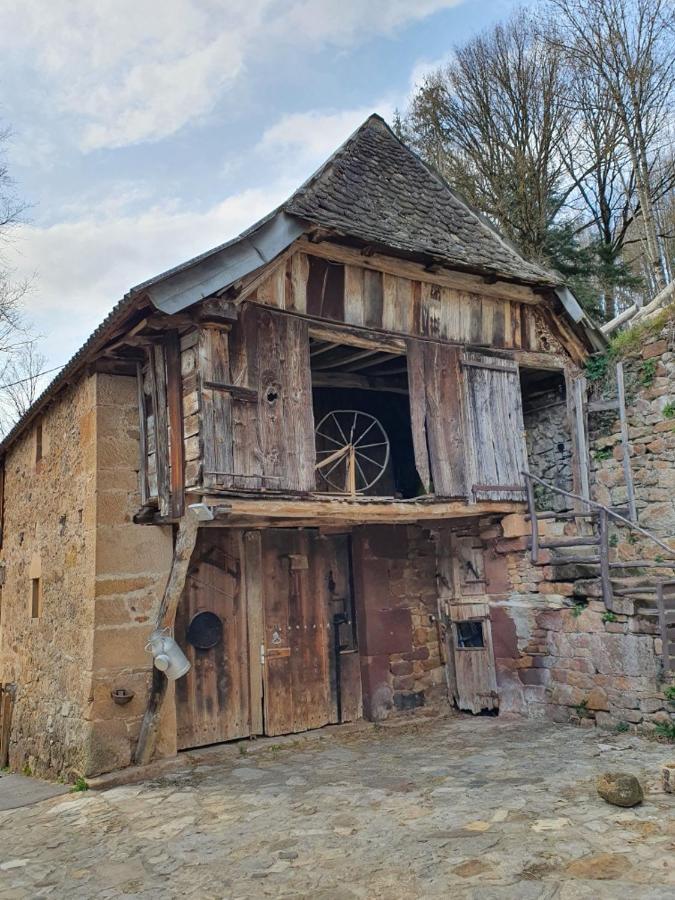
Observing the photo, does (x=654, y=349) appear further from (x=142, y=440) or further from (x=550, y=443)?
(x=142, y=440)

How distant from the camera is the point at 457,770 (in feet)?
19.9

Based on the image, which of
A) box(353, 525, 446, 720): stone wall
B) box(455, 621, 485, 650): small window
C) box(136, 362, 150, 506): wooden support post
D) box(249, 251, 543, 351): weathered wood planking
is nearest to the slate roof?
box(249, 251, 543, 351): weathered wood planking

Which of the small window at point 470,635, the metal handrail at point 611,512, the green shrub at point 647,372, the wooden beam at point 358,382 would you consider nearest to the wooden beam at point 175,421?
the wooden beam at point 358,382

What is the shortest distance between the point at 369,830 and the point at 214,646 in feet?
10.7

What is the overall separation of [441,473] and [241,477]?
238cm

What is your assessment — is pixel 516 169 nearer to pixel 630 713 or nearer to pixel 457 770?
pixel 630 713

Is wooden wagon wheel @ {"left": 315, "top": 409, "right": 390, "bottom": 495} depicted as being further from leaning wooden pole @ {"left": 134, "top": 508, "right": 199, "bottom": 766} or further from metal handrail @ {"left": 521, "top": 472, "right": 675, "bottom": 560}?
leaning wooden pole @ {"left": 134, "top": 508, "right": 199, "bottom": 766}

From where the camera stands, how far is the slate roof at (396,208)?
7.37 meters

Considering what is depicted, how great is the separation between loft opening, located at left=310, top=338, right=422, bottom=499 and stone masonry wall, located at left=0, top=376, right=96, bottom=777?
110 inches

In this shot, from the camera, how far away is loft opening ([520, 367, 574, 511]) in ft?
30.2

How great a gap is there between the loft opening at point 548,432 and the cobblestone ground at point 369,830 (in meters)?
3.33

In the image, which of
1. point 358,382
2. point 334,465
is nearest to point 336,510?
point 334,465

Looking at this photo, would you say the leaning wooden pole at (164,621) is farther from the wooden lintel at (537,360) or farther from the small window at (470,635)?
the wooden lintel at (537,360)

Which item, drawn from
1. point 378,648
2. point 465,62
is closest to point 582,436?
point 378,648
